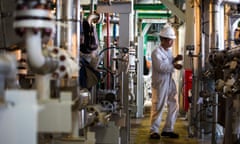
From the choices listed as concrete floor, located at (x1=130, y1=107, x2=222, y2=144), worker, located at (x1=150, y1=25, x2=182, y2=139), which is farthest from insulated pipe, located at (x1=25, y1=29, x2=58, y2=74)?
worker, located at (x1=150, y1=25, x2=182, y2=139)

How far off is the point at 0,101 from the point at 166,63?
3876mm

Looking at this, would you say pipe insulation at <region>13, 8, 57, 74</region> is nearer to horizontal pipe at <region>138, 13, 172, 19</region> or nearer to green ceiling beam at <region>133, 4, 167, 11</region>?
green ceiling beam at <region>133, 4, 167, 11</region>

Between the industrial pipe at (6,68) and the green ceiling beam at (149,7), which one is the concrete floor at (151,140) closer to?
the green ceiling beam at (149,7)

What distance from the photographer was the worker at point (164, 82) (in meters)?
5.11

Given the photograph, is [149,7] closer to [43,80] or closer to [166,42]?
[166,42]

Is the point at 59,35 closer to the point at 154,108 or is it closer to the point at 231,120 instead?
the point at 231,120

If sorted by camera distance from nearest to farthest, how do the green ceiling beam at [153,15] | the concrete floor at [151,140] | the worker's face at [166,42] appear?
the concrete floor at [151,140] < the worker's face at [166,42] < the green ceiling beam at [153,15]

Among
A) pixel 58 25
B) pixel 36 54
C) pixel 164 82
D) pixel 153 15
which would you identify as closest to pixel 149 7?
pixel 153 15

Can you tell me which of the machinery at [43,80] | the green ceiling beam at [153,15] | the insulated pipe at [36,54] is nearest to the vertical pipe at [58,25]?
the machinery at [43,80]

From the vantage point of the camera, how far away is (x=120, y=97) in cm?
404

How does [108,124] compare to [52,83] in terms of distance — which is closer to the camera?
[52,83]

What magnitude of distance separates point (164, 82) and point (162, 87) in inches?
2.7

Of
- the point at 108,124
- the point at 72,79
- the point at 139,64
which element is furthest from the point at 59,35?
the point at 139,64

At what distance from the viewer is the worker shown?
511 centimetres
